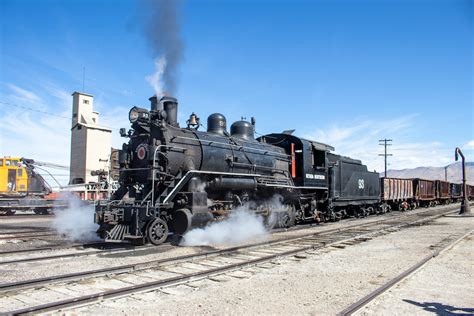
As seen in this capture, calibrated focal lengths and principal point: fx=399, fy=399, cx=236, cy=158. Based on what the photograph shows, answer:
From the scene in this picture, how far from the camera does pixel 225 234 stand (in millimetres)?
12047

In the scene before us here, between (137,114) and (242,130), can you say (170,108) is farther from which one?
(242,130)

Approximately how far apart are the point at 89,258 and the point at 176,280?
3.38m

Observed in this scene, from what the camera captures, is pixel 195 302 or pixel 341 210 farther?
pixel 341 210

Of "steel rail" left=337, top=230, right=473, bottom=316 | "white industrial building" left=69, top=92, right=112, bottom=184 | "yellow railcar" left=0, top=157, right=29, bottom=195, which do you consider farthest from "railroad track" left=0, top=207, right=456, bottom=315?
"white industrial building" left=69, top=92, right=112, bottom=184

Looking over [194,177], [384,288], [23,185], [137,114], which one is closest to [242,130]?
[194,177]

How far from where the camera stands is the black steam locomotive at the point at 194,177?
34.9 ft

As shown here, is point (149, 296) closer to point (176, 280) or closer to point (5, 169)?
point (176, 280)

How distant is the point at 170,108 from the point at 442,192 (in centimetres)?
4120

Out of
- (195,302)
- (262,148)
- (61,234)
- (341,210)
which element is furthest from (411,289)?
(341,210)

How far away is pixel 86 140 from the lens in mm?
37781

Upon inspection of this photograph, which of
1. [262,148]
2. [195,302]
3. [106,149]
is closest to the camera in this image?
[195,302]

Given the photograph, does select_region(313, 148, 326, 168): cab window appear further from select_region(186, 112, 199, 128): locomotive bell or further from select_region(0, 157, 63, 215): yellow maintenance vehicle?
select_region(0, 157, 63, 215): yellow maintenance vehicle

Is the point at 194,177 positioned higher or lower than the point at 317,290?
higher

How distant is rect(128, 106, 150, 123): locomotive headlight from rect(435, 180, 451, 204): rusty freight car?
128 feet
